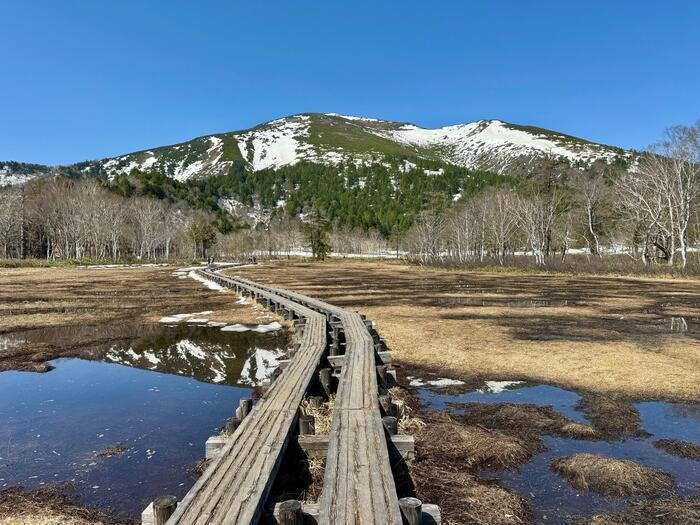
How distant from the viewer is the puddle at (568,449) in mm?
4773

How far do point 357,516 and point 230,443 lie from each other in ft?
6.42

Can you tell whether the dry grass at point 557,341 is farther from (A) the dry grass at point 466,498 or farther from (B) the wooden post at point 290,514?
(B) the wooden post at point 290,514

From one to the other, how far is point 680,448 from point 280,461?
5.48 m

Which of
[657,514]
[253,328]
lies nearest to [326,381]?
[657,514]

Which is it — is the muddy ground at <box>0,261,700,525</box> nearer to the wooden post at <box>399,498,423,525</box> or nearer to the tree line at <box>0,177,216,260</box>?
the wooden post at <box>399,498,423,525</box>

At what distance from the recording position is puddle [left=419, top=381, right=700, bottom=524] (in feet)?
15.7

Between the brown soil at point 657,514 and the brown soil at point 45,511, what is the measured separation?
488 cm

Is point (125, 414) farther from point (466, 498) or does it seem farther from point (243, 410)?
point (466, 498)

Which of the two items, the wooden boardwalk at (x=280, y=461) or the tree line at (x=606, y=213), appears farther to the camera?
the tree line at (x=606, y=213)

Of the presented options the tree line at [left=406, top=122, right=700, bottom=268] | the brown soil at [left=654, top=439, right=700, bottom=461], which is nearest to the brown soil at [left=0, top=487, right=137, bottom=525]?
the brown soil at [left=654, top=439, right=700, bottom=461]

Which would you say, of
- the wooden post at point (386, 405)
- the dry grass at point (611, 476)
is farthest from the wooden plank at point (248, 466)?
the dry grass at point (611, 476)

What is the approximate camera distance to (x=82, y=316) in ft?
60.6

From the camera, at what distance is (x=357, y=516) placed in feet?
11.6

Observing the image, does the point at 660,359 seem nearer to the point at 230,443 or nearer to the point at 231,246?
the point at 230,443
